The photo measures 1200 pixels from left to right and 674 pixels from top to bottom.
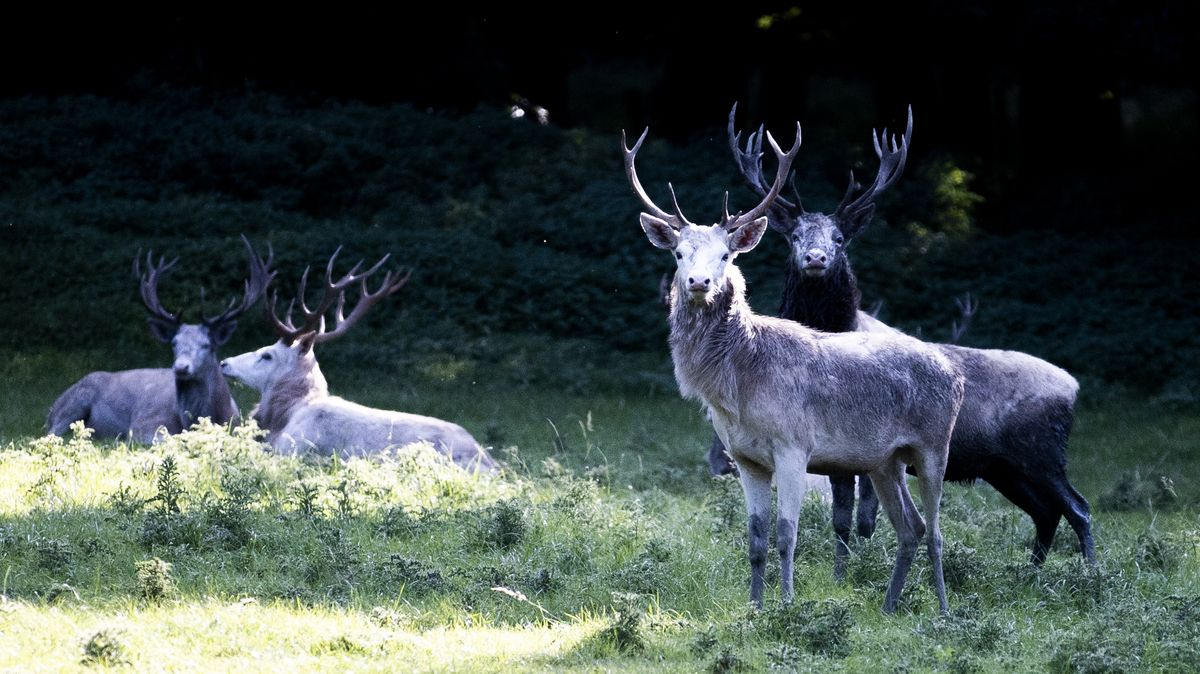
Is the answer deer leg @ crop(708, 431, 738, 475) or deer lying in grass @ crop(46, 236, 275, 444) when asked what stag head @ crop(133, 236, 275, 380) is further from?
deer leg @ crop(708, 431, 738, 475)

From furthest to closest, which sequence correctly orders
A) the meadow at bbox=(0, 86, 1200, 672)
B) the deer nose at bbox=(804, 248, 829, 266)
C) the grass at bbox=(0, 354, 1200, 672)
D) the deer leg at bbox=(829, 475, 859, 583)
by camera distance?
the deer nose at bbox=(804, 248, 829, 266)
the deer leg at bbox=(829, 475, 859, 583)
the meadow at bbox=(0, 86, 1200, 672)
the grass at bbox=(0, 354, 1200, 672)

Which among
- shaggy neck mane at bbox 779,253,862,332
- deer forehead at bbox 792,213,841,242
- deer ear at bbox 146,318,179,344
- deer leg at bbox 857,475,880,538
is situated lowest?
deer ear at bbox 146,318,179,344

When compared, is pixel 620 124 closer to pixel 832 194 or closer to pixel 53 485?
pixel 832 194

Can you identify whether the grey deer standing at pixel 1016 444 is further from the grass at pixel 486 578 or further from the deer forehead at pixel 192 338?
the deer forehead at pixel 192 338

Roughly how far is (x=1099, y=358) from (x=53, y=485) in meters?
12.3

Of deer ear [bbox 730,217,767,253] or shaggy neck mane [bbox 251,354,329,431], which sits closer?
deer ear [bbox 730,217,767,253]

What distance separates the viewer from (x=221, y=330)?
13641 mm

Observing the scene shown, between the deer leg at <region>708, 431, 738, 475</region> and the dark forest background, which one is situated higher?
the dark forest background

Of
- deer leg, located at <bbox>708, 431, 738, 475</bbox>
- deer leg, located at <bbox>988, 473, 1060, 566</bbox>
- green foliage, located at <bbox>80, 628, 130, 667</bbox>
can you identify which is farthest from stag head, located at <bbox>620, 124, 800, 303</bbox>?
deer leg, located at <bbox>708, 431, 738, 475</bbox>

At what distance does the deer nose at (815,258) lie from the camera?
9938mm

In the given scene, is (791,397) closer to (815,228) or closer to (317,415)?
(815,228)

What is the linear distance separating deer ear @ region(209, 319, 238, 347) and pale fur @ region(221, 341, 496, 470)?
216mm

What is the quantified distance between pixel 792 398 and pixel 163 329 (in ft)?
26.3

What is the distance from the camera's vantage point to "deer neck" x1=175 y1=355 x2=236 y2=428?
13.3 meters
